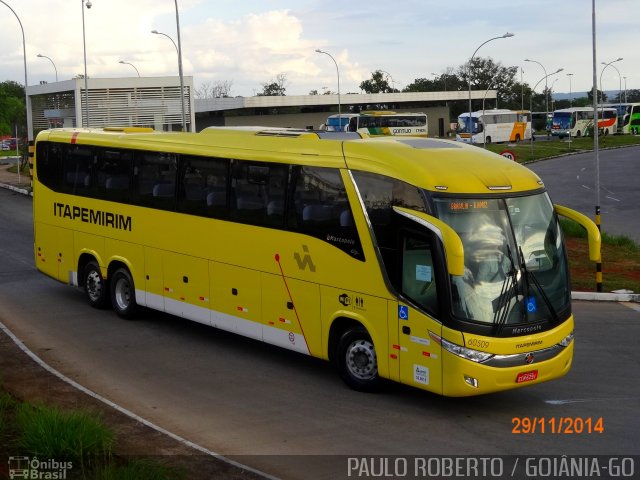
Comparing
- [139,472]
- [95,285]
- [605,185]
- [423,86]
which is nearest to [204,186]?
[95,285]

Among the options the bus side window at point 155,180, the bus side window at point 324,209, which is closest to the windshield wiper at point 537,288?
the bus side window at point 324,209

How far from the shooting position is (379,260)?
11391 mm

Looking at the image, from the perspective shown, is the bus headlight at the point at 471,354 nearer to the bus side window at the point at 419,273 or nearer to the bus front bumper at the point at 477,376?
the bus front bumper at the point at 477,376

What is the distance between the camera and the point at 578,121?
3696 inches

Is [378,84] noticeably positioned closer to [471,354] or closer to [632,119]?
[632,119]

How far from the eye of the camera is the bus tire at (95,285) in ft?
57.5

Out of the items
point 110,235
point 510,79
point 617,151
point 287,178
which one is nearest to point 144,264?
point 110,235

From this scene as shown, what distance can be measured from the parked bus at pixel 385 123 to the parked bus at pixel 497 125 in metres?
5.95

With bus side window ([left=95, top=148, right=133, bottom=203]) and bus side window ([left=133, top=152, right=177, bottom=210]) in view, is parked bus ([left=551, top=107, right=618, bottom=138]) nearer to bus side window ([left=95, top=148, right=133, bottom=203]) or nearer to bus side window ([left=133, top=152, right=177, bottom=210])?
bus side window ([left=95, top=148, right=133, bottom=203])

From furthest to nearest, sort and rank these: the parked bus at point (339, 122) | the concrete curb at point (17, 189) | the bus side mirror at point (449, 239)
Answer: the parked bus at point (339, 122), the concrete curb at point (17, 189), the bus side mirror at point (449, 239)

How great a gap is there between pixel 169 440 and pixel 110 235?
25.5 feet

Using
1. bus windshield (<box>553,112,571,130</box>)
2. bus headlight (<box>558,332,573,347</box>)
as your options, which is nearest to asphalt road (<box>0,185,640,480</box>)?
bus headlight (<box>558,332,573,347</box>)

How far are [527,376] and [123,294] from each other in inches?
350

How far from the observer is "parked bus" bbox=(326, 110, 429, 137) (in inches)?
2918
